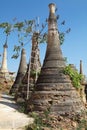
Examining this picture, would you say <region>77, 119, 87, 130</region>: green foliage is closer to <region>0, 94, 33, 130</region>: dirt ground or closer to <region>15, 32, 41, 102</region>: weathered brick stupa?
<region>0, 94, 33, 130</region>: dirt ground

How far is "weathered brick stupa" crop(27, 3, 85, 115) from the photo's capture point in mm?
14234

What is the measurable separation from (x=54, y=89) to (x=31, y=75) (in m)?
4.79

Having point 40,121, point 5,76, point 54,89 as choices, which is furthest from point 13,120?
point 5,76

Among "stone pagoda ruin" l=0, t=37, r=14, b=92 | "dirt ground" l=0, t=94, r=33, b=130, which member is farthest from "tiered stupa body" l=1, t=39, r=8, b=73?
"dirt ground" l=0, t=94, r=33, b=130

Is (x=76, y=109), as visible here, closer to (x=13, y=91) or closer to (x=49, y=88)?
(x=49, y=88)

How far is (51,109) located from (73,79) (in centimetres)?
243

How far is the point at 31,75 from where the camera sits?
19297 mm

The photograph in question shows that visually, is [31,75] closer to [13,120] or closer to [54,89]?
[54,89]

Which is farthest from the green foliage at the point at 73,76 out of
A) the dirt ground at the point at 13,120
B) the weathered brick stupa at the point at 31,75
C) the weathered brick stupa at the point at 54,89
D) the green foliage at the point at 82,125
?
the weathered brick stupa at the point at 31,75

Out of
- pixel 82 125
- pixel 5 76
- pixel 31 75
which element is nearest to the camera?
pixel 82 125

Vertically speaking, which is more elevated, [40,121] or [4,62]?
[4,62]

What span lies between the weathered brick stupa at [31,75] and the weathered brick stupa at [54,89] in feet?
10.7

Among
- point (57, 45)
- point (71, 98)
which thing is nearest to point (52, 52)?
point (57, 45)

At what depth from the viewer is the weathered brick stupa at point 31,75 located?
61.8 ft
